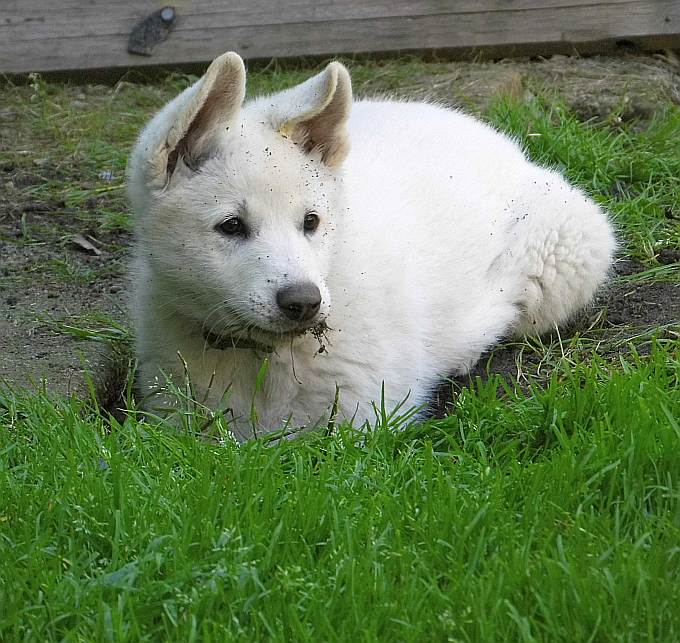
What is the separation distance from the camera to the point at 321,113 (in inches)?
159

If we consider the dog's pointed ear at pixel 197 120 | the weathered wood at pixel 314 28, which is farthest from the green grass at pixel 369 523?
the weathered wood at pixel 314 28

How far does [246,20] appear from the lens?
7.60 metres

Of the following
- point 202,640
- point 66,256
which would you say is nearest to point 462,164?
point 66,256

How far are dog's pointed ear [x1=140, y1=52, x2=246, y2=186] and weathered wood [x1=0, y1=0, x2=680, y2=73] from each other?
12.4ft

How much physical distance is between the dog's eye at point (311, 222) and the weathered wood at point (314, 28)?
3.89 metres

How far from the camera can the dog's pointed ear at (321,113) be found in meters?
3.98

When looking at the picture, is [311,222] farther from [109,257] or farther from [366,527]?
[109,257]

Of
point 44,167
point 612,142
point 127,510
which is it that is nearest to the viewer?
point 127,510

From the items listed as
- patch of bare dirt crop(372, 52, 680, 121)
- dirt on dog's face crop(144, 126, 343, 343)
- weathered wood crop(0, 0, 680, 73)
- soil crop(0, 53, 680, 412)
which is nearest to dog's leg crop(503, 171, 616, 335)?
soil crop(0, 53, 680, 412)

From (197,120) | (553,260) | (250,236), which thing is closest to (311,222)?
(250,236)

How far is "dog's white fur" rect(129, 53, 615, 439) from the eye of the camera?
384 cm

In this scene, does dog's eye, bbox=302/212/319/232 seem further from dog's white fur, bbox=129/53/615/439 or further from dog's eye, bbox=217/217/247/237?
dog's eye, bbox=217/217/247/237

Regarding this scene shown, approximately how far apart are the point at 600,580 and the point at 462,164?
113 inches

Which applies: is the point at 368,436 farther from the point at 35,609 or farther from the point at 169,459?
the point at 35,609
